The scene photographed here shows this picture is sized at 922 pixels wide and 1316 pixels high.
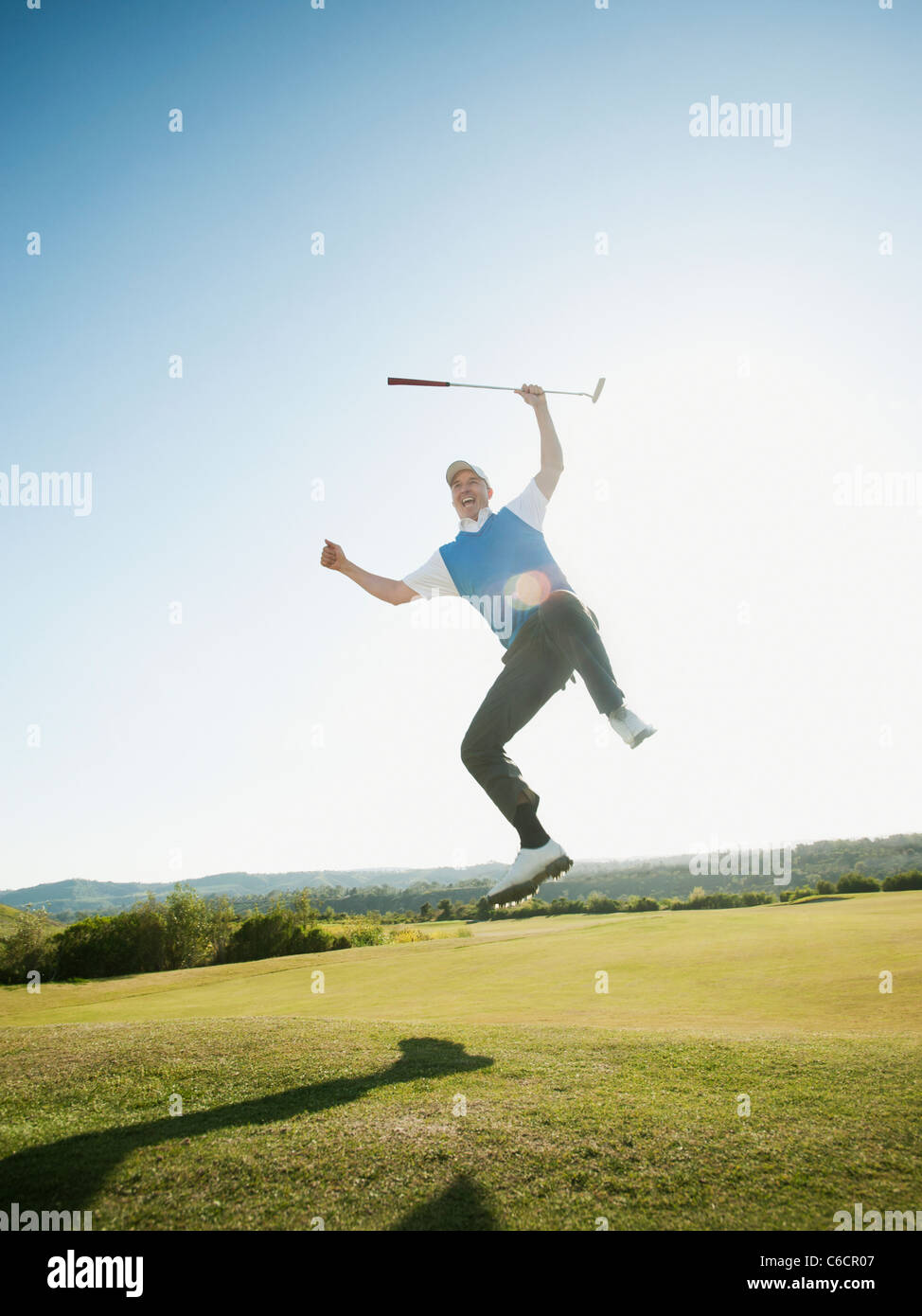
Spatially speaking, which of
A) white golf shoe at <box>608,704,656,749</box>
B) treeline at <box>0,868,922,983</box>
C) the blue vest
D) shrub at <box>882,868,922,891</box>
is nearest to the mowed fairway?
white golf shoe at <box>608,704,656,749</box>

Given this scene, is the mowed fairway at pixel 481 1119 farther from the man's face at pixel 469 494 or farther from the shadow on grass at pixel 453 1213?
the man's face at pixel 469 494

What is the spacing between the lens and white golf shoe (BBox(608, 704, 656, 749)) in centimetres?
477

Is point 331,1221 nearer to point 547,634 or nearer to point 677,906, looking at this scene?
point 547,634

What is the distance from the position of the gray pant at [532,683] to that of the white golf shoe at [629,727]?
6 cm

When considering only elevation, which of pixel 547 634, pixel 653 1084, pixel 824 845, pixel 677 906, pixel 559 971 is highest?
pixel 547 634

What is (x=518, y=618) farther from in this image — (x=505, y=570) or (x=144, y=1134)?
(x=144, y=1134)

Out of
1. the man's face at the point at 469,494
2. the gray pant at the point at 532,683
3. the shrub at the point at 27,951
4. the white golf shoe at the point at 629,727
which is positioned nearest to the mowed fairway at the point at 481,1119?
the gray pant at the point at 532,683

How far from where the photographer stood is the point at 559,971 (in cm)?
1764

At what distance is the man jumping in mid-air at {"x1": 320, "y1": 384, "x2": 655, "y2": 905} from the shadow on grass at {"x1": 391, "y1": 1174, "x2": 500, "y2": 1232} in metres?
1.67

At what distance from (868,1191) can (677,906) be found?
46317 millimetres

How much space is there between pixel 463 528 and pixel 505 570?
0.59m

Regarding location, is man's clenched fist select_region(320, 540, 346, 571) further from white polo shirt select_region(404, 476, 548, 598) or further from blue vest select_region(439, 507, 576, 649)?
blue vest select_region(439, 507, 576, 649)

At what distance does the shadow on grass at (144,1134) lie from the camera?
4.17m

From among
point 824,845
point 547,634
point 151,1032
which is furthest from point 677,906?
point 824,845
